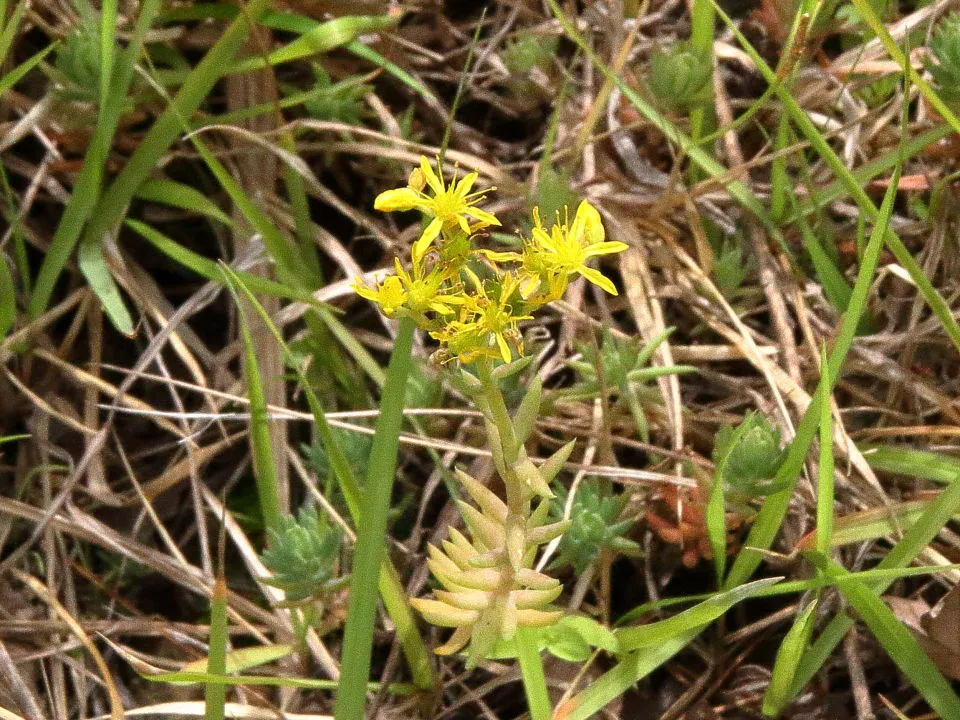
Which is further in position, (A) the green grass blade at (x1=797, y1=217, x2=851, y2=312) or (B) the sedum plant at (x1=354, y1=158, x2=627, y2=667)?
(A) the green grass blade at (x1=797, y1=217, x2=851, y2=312)

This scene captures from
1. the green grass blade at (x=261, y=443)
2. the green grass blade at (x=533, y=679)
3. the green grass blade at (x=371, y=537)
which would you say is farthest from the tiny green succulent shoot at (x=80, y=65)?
the green grass blade at (x=533, y=679)

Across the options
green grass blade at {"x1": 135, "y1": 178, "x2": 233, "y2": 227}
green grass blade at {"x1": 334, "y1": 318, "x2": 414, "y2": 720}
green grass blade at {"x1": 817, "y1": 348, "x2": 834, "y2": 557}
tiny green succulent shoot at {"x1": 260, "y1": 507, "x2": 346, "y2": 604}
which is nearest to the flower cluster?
green grass blade at {"x1": 334, "y1": 318, "x2": 414, "y2": 720}

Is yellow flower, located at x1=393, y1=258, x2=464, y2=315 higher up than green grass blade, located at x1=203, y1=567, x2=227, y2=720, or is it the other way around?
yellow flower, located at x1=393, y1=258, x2=464, y2=315

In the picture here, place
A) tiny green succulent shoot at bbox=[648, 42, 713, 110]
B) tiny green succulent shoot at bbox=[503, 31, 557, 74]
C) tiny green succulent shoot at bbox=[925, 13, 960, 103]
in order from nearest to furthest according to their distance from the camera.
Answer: tiny green succulent shoot at bbox=[925, 13, 960, 103] → tiny green succulent shoot at bbox=[648, 42, 713, 110] → tiny green succulent shoot at bbox=[503, 31, 557, 74]

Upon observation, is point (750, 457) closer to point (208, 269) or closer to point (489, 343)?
point (489, 343)

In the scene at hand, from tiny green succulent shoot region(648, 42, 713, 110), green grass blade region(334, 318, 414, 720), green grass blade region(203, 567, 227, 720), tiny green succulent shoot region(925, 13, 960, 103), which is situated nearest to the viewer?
green grass blade region(334, 318, 414, 720)

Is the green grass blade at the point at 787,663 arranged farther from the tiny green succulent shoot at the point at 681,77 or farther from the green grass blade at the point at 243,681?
the tiny green succulent shoot at the point at 681,77

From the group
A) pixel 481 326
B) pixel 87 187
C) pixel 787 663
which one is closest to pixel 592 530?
pixel 787 663

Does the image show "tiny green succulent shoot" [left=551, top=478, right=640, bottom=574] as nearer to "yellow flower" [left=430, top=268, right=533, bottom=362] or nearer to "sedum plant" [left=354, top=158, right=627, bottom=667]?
"sedum plant" [left=354, top=158, right=627, bottom=667]
